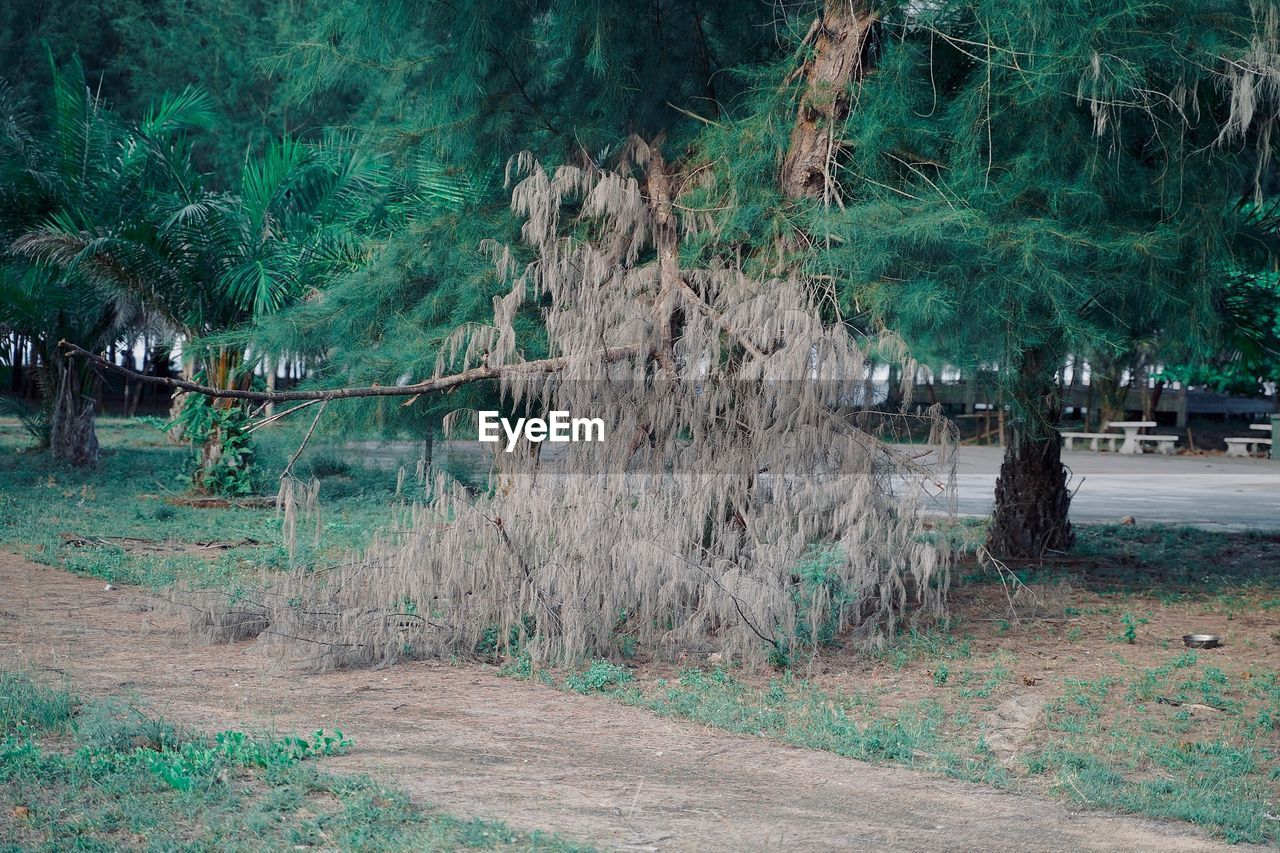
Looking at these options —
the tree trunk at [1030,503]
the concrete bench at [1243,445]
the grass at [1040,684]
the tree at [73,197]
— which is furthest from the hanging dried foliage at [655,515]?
the concrete bench at [1243,445]

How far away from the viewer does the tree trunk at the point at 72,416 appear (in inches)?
661

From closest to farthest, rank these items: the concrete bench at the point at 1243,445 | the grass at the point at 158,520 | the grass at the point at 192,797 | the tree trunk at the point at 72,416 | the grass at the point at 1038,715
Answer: the grass at the point at 192,797, the grass at the point at 1038,715, the grass at the point at 158,520, the tree trunk at the point at 72,416, the concrete bench at the point at 1243,445

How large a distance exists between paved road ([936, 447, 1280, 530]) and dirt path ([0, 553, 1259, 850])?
6.49 m

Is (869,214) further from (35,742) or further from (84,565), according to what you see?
(84,565)

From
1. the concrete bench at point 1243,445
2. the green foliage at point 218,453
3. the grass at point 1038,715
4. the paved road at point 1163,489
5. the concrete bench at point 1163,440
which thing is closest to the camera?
the grass at point 1038,715

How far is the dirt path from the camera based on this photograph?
420 cm

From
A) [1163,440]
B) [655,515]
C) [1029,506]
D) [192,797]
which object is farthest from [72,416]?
[1163,440]

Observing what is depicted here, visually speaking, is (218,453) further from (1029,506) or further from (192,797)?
(192,797)

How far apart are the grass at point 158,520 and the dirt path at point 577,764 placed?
139 centimetres

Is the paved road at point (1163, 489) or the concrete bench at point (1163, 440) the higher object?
the concrete bench at point (1163, 440)

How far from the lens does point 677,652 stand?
701cm

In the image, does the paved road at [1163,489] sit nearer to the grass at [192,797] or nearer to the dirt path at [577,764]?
the dirt path at [577,764]

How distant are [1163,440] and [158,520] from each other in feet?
76.5

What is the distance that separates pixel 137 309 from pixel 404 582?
1009 cm
